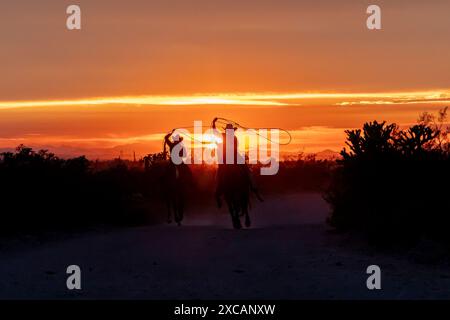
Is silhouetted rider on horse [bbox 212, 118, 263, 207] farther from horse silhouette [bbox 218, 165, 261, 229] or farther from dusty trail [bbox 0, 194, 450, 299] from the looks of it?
dusty trail [bbox 0, 194, 450, 299]

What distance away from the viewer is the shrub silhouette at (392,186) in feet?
64.3

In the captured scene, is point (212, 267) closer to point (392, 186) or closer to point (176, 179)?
point (392, 186)

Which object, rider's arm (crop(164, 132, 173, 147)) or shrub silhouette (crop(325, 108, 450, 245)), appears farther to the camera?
rider's arm (crop(164, 132, 173, 147))

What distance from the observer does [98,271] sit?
17.0 metres

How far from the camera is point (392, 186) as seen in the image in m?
21.9

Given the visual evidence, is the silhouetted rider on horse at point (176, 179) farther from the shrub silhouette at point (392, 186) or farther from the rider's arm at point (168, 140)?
the shrub silhouette at point (392, 186)

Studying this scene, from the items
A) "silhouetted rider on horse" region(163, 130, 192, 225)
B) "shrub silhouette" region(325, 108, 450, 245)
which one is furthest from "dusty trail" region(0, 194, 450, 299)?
"silhouetted rider on horse" region(163, 130, 192, 225)

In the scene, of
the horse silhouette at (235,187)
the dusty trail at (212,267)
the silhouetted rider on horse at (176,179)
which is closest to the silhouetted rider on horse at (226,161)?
the horse silhouette at (235,187)

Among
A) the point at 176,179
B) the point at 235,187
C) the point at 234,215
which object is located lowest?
the point at 234,215


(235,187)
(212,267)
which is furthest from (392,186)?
(212,267)

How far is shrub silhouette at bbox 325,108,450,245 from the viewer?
64.3 feet
